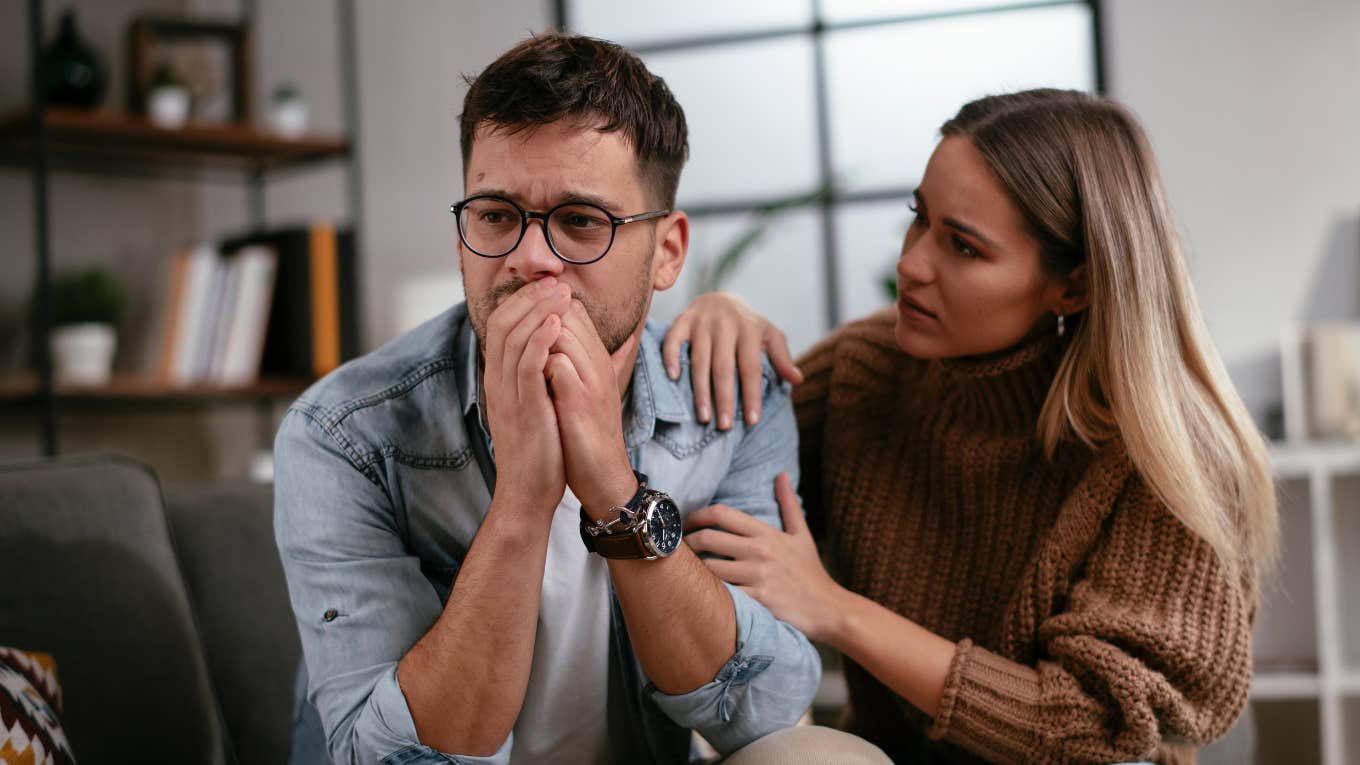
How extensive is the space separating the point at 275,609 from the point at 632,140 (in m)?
0.85

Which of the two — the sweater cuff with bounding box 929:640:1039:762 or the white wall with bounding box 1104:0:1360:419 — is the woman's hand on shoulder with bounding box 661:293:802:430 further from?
the white wall with bounding box 1104:0:1360:419

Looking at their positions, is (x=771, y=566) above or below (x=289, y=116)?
below

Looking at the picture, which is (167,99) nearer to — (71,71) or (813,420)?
(71,71)

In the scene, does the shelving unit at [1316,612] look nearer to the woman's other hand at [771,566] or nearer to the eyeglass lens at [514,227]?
the woman's other hand at [771,566]

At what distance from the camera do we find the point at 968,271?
1.39 meters

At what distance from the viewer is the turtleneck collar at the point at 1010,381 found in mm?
1457

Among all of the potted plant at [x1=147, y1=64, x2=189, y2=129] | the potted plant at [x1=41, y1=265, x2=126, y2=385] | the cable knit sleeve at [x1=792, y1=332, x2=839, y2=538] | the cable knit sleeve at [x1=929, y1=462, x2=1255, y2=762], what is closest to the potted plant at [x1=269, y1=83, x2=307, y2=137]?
the potted plant at [x1=147, y1=64, x2=189, y2=129]

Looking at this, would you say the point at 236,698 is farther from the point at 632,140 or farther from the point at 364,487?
the point at 632,140

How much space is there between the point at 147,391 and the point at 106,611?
1790 mm

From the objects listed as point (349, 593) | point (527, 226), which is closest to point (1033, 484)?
point (527, 226)

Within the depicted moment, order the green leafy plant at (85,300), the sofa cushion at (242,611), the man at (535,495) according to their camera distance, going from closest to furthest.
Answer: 1. the man at (535,495)
2. the sofa cushion at (242,611)
3. the green leafy plant at (85,300)

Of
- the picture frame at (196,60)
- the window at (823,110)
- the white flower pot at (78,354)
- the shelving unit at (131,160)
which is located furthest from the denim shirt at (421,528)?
the picture frame at (196,60)

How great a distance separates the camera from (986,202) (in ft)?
4.56

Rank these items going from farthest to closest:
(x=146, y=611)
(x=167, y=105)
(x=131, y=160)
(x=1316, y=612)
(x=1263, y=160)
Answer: (x=131, y=160) < (x=167, y=105) < (x=1263, y=160) < (x=1316, y=612) < (x=146, y=611)
